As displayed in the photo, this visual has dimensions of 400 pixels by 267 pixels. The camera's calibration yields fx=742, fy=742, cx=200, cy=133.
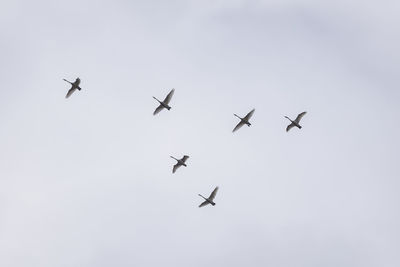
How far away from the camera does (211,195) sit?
177 metres

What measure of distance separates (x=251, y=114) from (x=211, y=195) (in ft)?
74.1

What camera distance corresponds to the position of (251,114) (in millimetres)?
169500

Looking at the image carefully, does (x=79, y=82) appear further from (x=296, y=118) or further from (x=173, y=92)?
(x=296, y=118)

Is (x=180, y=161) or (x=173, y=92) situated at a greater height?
(x=173, y=92)

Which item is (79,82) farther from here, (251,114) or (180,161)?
(251,114)

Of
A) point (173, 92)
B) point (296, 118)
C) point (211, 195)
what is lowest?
point (211, 195)

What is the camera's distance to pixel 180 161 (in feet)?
561

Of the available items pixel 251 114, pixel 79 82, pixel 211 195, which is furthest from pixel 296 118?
pixel 79 82

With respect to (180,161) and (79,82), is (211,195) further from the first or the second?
(79,82)

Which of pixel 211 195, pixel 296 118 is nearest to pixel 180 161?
pixel 211 195

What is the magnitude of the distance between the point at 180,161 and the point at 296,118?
28685 mm

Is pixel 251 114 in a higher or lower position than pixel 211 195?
higher

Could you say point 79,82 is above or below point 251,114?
below

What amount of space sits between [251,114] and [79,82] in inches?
1576
